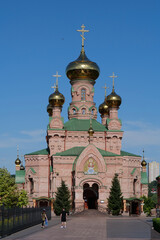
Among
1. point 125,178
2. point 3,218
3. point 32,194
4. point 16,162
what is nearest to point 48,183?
point 32,194

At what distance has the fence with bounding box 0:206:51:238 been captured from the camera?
20.1 m

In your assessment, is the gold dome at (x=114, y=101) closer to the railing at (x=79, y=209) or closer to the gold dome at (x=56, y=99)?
the gold dome at (x=56, y=99)

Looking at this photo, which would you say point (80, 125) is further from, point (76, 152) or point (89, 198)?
point (89, 198)

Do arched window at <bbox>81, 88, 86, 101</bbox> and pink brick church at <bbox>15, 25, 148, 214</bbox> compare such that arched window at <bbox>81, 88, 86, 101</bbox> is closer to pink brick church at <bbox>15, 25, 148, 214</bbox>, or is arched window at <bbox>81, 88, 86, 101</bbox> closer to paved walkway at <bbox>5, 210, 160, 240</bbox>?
pink brick church at <bbox>15, 25, 148, 214</bbox>

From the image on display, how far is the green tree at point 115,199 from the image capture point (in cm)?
4741

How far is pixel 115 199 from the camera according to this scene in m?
47.8

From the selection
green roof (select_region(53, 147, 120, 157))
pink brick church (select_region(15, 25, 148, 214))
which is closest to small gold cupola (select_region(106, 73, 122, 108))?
pink brick church (select_region(15, 25, 148, 214))

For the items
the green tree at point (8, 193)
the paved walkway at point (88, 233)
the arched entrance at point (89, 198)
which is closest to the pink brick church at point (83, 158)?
the arched entrance at point (89, 198)

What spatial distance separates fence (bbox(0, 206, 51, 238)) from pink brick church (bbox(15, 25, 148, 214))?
20.1 metres

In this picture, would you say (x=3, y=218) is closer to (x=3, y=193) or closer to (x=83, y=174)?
(x=3, y=193)

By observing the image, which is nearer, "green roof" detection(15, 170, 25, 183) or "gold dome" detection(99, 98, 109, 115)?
"green roof" detection(15, 170, 25, 183)

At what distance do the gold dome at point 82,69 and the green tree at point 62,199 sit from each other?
60.1 ft

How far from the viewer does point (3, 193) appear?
44.6 metres

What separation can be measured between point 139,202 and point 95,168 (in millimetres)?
7411
